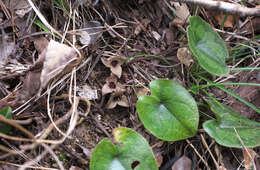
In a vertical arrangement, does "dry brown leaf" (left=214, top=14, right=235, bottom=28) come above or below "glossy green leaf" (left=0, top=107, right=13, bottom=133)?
above

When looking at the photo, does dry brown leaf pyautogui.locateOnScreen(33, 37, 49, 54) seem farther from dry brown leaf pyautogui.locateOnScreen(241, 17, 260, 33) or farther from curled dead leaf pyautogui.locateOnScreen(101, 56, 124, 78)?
dry brown leaf pyautogui.locateOnScreen(241, 17, 260, 33)

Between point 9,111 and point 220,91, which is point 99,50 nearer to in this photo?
point 9,111

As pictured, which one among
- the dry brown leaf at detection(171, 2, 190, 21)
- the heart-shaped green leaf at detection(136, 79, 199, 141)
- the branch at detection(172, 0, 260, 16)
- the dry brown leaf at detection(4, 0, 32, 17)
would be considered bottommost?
the heart-shaped green leaf at detection(136, 79, 199, 141)

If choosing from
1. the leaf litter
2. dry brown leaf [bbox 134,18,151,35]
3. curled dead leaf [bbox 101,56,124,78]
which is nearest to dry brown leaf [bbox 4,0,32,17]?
the leaf litter

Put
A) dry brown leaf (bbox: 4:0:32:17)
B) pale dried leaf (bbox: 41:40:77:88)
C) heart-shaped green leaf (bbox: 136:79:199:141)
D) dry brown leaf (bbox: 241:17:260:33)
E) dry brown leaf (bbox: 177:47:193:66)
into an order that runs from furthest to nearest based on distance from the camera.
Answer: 1. dry brown leaf (bbox: 241:17:260:33)
2. dry brown leaf (bbox: 177:47:193:66)
3. dry brown leaf (bbox: 4:0:32:17)
4. heart-shaped green leaf (bbox: 136:79:199:141)
5. pale dried leaf (bbox: 41:40:77:88)

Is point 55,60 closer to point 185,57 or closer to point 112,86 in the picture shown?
point 112,86

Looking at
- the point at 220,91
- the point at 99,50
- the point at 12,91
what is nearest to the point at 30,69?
the point at 12,91
